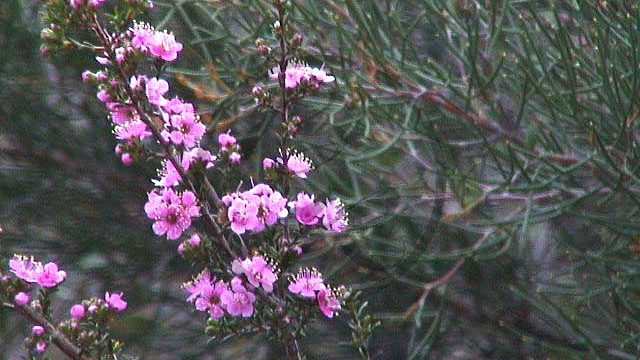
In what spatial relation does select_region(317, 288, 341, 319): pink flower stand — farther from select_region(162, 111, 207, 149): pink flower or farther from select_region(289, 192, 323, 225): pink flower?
select_region(162, 111, 207, 149): pink flower

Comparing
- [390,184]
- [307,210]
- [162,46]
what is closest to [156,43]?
[162,46]

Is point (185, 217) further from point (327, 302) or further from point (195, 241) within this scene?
point (327, 302)

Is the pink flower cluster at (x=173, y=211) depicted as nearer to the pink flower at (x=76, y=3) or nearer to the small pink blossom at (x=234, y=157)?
the small pink blossom at (x=234, y=157)

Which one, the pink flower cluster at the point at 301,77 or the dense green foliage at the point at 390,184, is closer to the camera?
the pink flower cluster at the point at 301,77

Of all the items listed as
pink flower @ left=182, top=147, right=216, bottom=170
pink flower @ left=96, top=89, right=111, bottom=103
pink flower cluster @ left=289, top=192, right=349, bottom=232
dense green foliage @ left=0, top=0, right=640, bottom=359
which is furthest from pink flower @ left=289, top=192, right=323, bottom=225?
dense green foliage @ left=0, top=0, right=640, bottom=359

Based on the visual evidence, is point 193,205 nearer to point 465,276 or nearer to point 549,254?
point 465,276

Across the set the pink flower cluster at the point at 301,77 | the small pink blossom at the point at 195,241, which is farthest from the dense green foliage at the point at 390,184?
the small pink blossom at the point at 195,241
